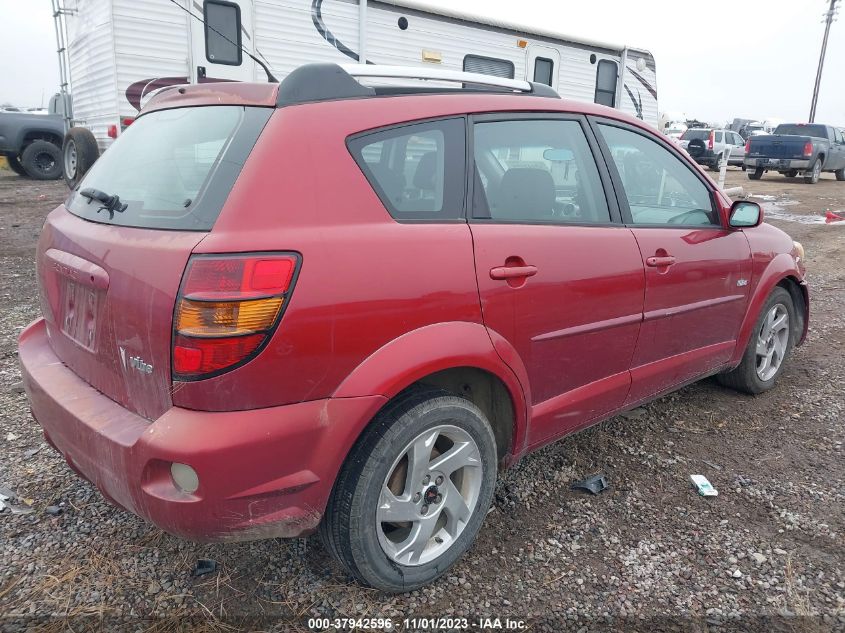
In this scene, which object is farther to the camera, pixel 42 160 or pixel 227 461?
pixel 42 160

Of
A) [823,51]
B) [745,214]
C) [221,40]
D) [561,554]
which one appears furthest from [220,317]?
[823,51]

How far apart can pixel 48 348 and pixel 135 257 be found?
881mm

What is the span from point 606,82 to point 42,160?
12.0 meters

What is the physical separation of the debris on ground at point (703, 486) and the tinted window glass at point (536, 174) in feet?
4.33

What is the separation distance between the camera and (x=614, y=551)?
2.47 m

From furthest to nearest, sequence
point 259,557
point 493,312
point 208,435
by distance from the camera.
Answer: point 259,557 < point 493,312 < point 208,435

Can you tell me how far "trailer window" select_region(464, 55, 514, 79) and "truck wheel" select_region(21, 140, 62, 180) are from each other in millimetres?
9672

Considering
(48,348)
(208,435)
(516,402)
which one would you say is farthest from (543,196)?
(48,348)

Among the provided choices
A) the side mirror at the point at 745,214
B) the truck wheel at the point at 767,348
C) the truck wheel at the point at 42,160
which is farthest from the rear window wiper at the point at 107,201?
the truck wheel at the point at 42,160

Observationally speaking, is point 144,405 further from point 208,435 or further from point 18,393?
point 18,393

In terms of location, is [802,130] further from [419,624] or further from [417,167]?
[419,624]

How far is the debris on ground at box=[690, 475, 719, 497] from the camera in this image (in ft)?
9.40

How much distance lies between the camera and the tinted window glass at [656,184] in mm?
2936

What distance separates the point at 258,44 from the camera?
7.91 metres
